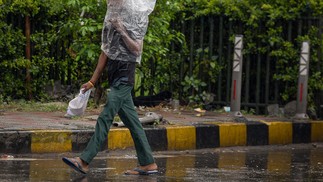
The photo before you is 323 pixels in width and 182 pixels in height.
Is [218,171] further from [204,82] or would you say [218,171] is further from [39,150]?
[204,82]

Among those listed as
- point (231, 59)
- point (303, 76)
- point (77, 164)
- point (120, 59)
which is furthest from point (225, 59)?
point (77, 164)

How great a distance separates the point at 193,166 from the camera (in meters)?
8.53

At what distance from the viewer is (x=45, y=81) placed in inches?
505

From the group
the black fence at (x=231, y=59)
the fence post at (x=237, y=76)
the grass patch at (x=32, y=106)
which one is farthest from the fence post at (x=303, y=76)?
the grass patch at (x=32, y=106)

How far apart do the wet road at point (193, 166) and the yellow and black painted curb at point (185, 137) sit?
0.14 m

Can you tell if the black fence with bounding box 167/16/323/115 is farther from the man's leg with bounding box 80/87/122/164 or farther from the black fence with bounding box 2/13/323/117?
the man's leg with bounding box 80/87/122/164

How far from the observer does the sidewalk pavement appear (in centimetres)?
912

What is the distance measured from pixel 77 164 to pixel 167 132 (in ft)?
9.21

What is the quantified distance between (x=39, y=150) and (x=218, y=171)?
73.0 inches

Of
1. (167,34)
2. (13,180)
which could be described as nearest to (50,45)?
(167,34)

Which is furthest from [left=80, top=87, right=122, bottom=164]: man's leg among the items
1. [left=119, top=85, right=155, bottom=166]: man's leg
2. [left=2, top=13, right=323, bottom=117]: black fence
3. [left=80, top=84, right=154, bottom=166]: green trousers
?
[left=2, top=13, right=323, bottom=117]: black fence

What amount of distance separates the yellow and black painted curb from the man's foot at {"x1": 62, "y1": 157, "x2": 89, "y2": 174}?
1540 millimetres

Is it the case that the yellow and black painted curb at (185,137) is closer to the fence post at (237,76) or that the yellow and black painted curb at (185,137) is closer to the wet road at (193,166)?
the wet road at (193,166)

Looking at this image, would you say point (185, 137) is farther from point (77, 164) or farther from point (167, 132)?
point (77, 164)
